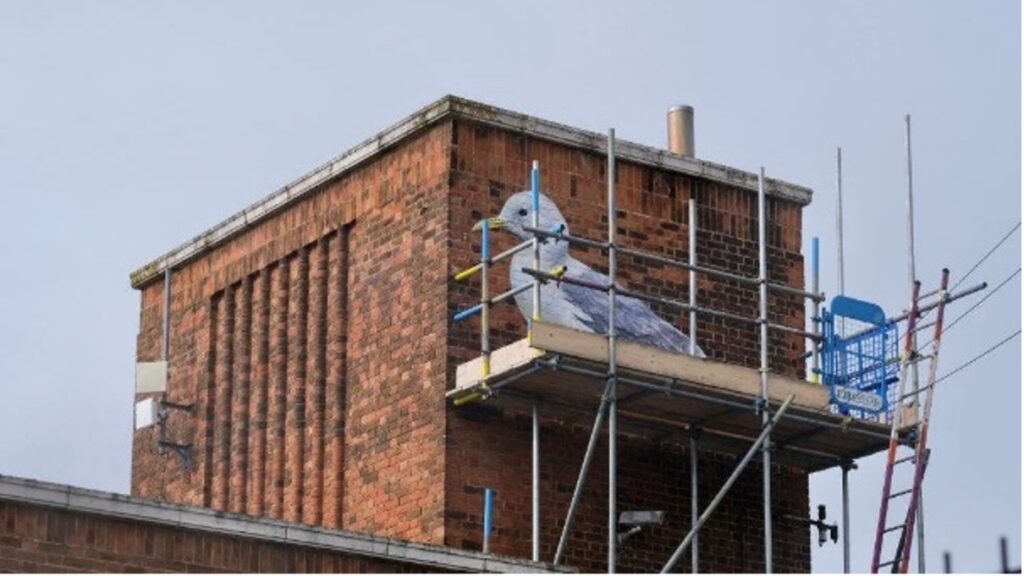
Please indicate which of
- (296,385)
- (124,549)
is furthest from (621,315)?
(124,549)

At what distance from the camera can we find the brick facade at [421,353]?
3528 centimetres

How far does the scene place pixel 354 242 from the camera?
3756cm

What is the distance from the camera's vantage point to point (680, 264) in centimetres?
3609

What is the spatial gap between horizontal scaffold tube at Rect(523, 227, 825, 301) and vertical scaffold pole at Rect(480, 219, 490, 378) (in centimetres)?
70

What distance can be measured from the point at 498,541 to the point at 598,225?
4.35 m

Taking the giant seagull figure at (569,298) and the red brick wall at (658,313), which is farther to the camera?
the giant seagull figure at (569,298)

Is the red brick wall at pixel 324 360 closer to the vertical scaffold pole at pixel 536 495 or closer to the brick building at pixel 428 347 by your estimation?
the brick building at pixel 428 347

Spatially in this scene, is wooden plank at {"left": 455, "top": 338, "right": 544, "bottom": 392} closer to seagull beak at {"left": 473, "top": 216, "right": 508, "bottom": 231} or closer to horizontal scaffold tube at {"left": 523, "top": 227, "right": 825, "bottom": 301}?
horizontal scaffold tube at {"left": 523, "top": 227, "right": 825, "bottom": 301}

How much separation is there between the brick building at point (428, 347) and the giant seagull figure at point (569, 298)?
0.21m

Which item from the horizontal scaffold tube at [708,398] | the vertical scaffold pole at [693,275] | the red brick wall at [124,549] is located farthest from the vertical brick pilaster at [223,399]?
the red brick wall at [124,549]

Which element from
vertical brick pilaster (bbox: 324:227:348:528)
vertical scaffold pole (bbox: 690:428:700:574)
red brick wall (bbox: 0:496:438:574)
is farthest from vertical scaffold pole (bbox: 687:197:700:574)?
red brick wall (bbox: 0:496:438:574)

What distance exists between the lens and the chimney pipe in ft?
128

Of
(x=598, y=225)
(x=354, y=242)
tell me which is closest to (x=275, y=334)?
(x=354, y=242)

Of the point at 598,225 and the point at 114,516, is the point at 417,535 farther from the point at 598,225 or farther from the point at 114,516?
the point at 114,516
